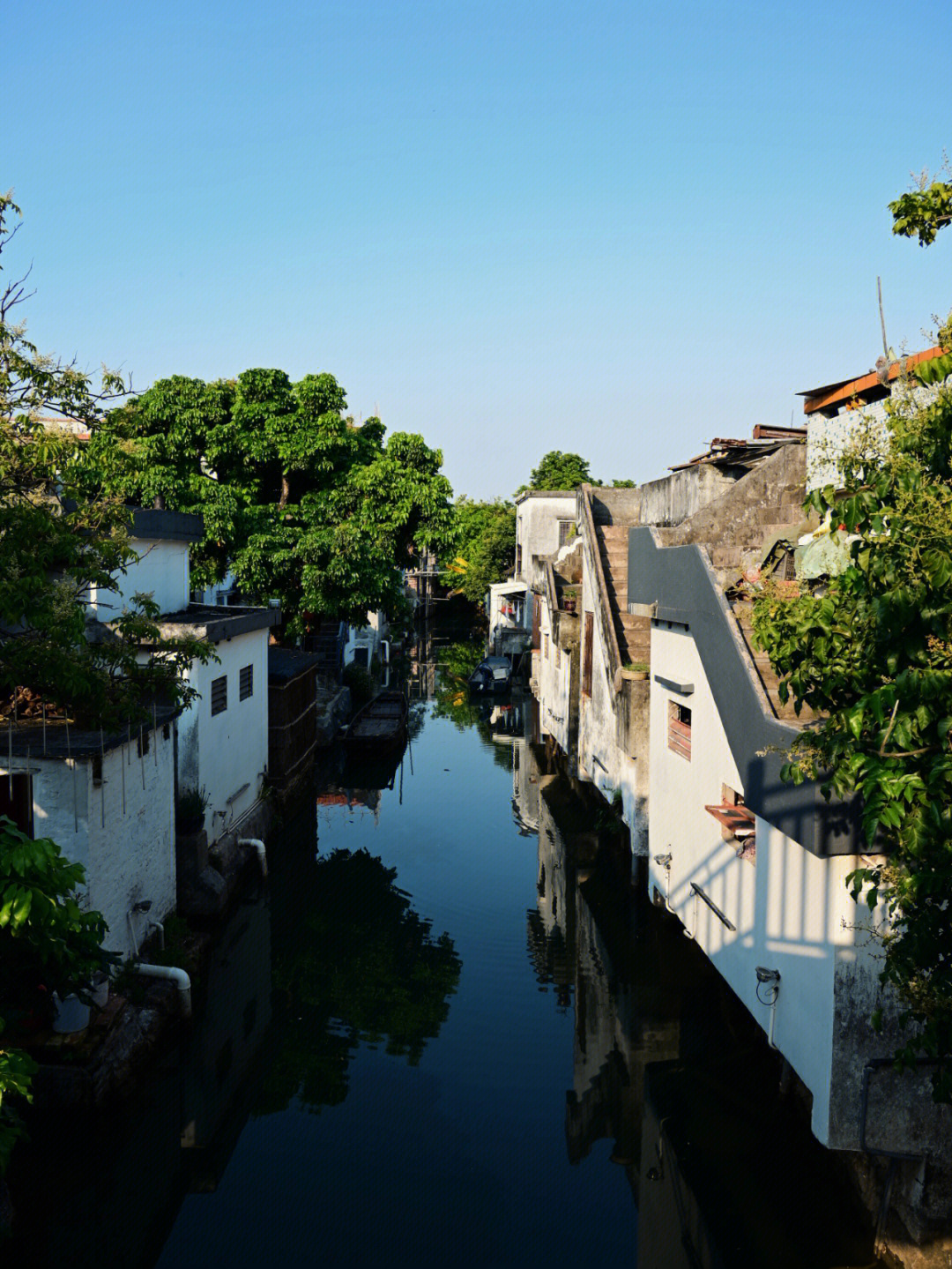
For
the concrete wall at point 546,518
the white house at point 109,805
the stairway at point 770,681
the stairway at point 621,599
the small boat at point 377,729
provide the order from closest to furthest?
1. the stairway at point 770,681
2. the white house at point 109,805
3. the stairway at point 621,599
4. the small boat at point 377,729
5. the concrete wall at point 546,518

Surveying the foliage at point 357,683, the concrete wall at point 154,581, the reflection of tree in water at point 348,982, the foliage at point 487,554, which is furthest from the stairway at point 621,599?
the foliage at point 487,554

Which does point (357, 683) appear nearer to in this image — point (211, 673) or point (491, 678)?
point (491, 678)

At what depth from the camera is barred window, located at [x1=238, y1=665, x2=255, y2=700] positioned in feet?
60.5

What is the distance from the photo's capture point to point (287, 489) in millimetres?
27391

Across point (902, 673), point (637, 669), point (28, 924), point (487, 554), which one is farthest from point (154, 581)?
point (487, 554)

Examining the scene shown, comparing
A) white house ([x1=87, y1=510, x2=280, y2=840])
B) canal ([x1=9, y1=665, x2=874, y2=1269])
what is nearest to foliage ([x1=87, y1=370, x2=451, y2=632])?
white house ([x1=87, y1=510, x2=280, y2=840])

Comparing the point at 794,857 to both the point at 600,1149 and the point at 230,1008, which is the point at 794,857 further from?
the point at 230,1008

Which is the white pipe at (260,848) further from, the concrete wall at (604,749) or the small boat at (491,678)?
the small boat at (491,678)

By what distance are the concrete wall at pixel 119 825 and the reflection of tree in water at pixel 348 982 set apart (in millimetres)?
2294

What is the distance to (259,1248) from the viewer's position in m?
8.41

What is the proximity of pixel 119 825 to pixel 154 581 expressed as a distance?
706 centimetres

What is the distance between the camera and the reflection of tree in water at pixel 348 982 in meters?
11.6

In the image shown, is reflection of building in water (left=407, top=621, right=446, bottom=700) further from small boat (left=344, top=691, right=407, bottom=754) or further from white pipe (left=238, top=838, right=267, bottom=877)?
white pipe (left=238, top=838, right=267, bottom=877)

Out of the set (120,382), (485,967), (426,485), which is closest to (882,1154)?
(485,967)
